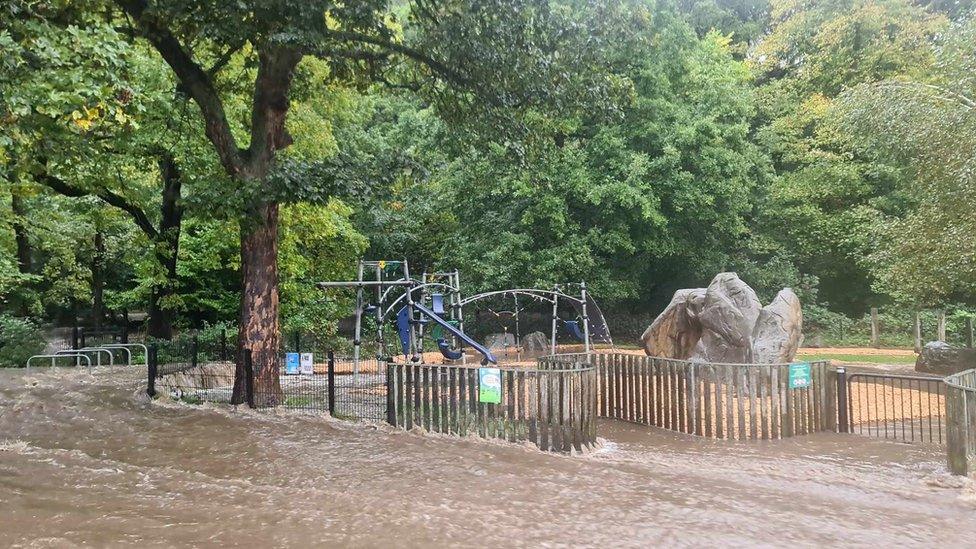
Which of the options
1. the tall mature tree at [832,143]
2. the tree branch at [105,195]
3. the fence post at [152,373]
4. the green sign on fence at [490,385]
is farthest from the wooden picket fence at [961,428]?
the tall mature tree at [832,143]

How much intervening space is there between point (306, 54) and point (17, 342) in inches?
572

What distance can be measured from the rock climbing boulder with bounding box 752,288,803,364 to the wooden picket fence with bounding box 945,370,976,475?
25.2 ft

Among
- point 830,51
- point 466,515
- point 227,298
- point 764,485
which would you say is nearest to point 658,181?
point 830,51

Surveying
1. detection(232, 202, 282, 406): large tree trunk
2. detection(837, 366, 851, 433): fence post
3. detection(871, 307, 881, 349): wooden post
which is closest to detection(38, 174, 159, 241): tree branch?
detection(232, 202, 282, 406): large tree trunk

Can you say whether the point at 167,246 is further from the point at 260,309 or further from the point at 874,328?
the point at 874,328

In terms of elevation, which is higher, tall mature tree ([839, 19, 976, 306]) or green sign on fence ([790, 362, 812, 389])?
tall mature tree ([839, 19, 976, 306])

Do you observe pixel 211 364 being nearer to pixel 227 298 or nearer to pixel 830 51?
pixel 227 298

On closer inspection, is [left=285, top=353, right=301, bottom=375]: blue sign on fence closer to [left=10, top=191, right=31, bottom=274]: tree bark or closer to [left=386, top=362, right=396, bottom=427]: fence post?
[left=386, top=362, right=396, bottom=427]: fence post

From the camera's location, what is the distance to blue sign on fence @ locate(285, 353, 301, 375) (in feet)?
→ 52.7

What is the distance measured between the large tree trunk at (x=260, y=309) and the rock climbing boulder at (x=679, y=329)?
903cm

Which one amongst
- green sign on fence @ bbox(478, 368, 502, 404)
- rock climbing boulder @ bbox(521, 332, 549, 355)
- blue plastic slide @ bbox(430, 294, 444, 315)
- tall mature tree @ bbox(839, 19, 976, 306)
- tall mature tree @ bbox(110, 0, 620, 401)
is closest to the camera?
green sign on fence @ bbox(478, 368, 502, 404)

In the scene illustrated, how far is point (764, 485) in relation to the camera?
7.21m

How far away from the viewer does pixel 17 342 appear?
20.9m

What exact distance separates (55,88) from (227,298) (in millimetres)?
16436
